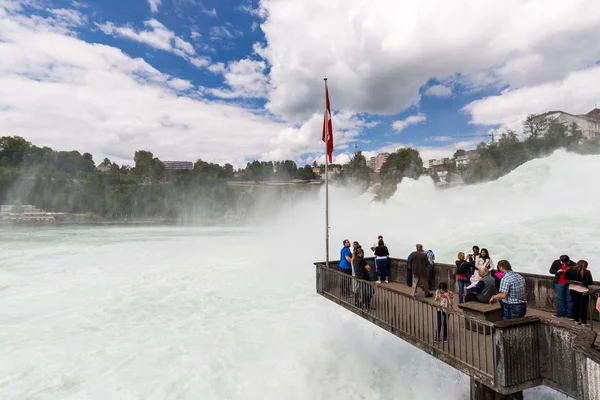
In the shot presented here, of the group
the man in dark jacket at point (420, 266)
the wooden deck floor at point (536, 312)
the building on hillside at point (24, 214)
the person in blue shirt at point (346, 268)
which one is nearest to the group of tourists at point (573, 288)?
the wooden deck floor at point (536, 312)

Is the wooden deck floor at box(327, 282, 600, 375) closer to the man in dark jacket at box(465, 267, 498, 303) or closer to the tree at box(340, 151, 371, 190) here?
the man in dark jacket at box(465, 267, 498, 303)

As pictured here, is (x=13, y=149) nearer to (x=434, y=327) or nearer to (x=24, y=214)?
(x=24, y=214)

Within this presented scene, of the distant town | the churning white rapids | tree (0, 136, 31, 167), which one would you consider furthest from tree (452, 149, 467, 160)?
tree (0, 136, 31, 167)

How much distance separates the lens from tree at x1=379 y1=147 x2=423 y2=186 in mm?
109000

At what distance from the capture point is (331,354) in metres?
12.3

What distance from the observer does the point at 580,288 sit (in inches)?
264

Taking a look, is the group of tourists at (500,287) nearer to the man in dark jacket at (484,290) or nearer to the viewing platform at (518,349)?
the man in dark jacket at (484,290)

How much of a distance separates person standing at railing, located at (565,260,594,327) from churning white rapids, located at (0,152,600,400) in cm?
330

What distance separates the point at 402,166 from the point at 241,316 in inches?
4176

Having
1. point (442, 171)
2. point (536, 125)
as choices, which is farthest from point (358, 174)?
point (536, 125)

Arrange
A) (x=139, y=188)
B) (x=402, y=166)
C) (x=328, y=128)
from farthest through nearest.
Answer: (x=139, y=188), (x=402, y=166), (x=328, y=128)

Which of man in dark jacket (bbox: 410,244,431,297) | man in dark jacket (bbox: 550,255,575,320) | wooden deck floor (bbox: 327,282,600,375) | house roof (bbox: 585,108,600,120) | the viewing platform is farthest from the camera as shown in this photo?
house roof (bbox: 585,108,600,120)

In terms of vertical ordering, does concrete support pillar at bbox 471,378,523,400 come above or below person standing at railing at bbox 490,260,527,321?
below

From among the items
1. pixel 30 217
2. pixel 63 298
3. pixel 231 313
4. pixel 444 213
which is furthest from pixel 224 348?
pixel 30 217
